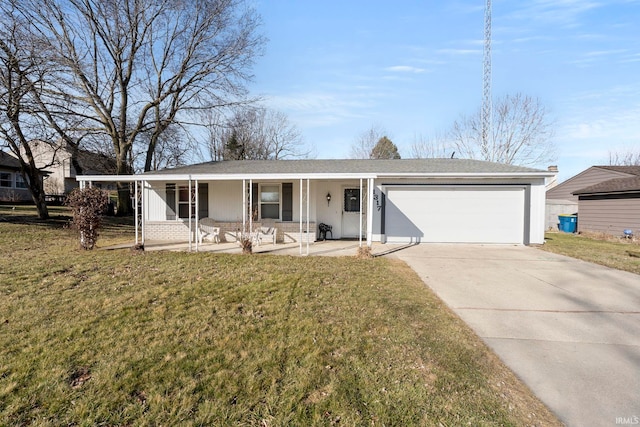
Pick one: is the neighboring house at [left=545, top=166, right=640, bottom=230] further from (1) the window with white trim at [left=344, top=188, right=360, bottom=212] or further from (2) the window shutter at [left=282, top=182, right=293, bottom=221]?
(2) the window shutter at [left=282, top=182, right=293, bottom=221]

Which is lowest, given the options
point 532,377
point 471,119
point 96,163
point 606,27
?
point 532,377

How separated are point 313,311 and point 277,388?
170cm

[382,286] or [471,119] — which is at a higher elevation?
[471,119]

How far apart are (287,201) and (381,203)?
347 cm

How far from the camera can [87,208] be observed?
799 cm

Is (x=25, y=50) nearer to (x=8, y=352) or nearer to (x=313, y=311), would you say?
(x=8, y=352)

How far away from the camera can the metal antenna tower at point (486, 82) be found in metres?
17.6

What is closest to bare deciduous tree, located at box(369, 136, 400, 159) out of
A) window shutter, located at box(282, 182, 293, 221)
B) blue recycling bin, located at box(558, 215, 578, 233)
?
blue recycling bin, located at box(558, 215, 578, 233)

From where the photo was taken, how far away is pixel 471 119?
24.2m

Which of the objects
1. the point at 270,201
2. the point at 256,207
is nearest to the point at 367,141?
the point at 270,201

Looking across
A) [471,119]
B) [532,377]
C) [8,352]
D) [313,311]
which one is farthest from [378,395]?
[471,119]

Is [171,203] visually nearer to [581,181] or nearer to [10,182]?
[10,182]

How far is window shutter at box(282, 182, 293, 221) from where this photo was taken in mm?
10859

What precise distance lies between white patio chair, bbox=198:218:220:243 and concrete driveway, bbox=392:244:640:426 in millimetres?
6668
